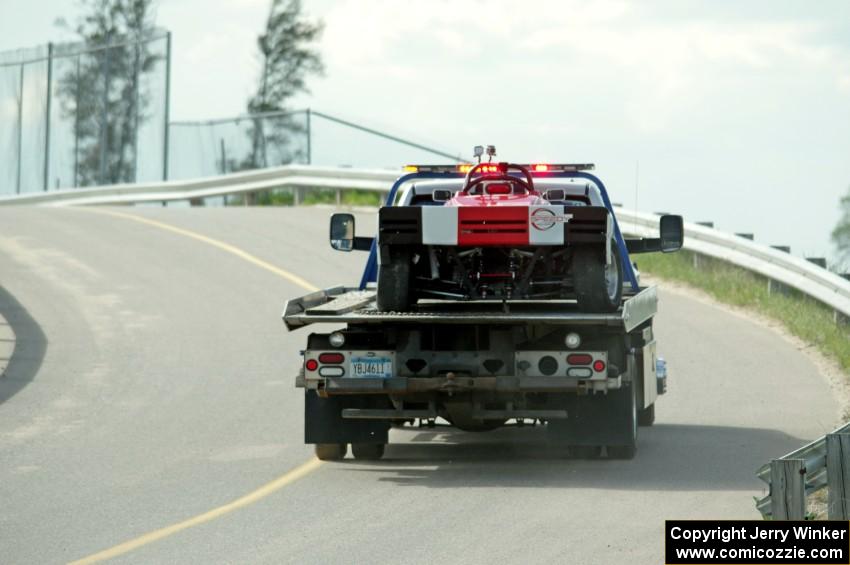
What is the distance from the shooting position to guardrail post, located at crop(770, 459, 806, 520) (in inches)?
364

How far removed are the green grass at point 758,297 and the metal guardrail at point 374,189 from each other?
0.55ft

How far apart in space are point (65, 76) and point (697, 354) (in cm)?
2803

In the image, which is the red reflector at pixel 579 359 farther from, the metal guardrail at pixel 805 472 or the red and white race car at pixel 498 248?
the metal guardrail at pixel 805 472

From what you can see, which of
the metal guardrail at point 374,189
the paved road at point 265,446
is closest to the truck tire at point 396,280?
the paved road at point 265,446

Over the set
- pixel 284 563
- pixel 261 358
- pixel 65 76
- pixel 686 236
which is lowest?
pixel 284 563

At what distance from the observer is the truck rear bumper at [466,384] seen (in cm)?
1295

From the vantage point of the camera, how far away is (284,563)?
31.4ft

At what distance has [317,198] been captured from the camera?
36.0m

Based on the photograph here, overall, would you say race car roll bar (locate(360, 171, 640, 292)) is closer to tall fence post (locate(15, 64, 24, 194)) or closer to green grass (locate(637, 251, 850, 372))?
green grass (locate(637, 251, 850, 372))

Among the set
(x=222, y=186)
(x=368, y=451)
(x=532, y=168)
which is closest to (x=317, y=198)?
(x=222, y=186)

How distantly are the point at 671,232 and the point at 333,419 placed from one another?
333 centimetres

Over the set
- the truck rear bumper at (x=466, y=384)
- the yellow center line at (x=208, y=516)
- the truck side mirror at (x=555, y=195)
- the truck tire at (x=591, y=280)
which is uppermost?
the truck side mirror at (x=555, y=195)

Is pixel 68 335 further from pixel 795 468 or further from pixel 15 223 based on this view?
pixel 795 468

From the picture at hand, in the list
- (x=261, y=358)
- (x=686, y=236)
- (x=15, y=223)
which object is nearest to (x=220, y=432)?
(x=261, y=358)
